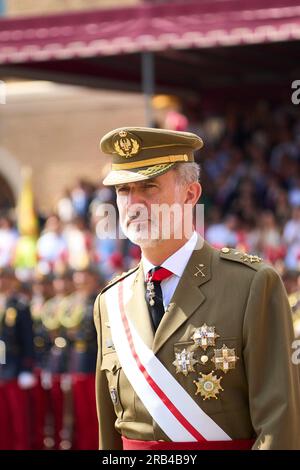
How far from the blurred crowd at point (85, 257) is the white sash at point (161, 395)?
4957 millimetres

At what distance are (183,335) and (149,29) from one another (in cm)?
761

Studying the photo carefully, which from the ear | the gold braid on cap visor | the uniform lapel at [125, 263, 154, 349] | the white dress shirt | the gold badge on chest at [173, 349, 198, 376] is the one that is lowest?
the gold badge on chest at [173, 349, 198, 376]

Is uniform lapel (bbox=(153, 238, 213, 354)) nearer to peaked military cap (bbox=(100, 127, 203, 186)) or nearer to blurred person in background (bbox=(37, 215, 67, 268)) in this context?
peaked military cap (bbox=(100, 127, 203, 186))

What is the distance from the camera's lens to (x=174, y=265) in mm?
3941

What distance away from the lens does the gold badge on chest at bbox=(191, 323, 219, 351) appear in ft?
12.5

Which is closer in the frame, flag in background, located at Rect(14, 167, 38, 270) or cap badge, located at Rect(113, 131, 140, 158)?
cap badge, located at Rect(113, 131, 140, 158)

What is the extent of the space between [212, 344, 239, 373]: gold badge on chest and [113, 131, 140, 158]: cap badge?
2.32ft

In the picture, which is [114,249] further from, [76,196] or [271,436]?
[271,436]

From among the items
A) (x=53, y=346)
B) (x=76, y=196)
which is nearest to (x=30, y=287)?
(x=53, y=346)

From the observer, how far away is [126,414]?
12.9 feet

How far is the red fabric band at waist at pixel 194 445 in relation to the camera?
3725mm

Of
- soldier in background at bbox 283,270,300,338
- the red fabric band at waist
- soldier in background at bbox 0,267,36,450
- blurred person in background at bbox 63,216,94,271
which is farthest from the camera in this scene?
blurred person in background at bbox 63,216,94,271

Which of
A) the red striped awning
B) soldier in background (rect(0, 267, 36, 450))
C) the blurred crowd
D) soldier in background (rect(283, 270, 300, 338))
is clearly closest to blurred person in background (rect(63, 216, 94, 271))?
the blurred crowd

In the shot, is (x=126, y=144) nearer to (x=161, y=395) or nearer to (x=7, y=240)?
(x=161, y=395)
